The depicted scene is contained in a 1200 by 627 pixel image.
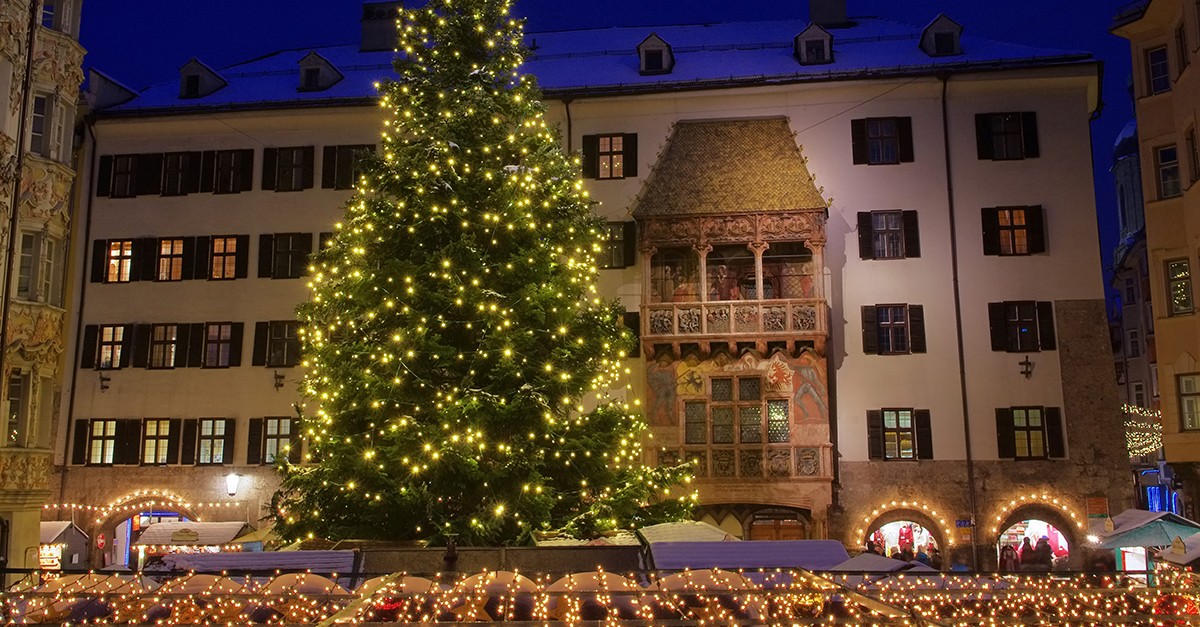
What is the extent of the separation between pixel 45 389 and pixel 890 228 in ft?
74.7

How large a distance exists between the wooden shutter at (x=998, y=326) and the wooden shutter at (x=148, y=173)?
2574cm

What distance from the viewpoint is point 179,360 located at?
32.6m

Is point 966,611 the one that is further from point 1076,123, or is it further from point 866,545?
point 1076,123

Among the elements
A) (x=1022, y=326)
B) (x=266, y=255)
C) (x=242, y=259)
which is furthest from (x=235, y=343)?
(x=1022, y=326)

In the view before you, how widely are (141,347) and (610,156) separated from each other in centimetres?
1562

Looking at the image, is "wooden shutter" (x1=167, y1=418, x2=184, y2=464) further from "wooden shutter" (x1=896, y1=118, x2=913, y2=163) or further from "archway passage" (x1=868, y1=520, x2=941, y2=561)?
"wooden shutter" (x1=896, y1=118, x2=913, y2=163)

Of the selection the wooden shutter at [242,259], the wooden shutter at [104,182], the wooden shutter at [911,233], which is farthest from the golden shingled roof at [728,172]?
the wooden shutter at [104,182]

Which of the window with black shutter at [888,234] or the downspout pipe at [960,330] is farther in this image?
the window with black shutter at [888,234]

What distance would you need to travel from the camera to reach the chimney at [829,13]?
37688 millimetres

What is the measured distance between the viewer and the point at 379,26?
40000 mm

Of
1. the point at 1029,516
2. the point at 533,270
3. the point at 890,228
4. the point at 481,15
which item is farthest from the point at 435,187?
the point at 1029,516

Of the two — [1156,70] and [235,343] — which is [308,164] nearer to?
[235,343]

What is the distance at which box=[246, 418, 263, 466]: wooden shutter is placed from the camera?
3172cm

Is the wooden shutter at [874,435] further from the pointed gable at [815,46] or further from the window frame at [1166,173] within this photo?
the pointed gable at [815,46]
